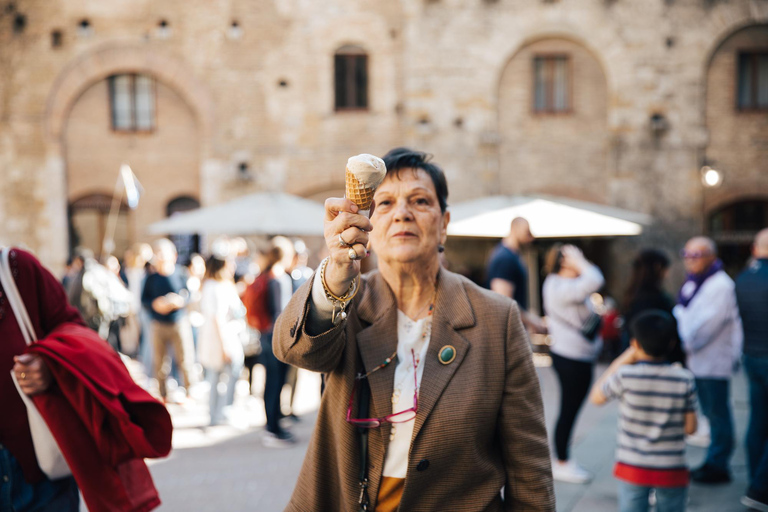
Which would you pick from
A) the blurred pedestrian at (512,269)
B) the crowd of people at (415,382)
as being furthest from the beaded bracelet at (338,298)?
the blurred pedestrian at (512,269)

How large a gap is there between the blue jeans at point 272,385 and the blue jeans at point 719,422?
13.3 ft

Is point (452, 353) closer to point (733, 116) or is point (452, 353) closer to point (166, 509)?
point (166, 509)

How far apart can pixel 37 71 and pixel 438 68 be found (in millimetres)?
9705

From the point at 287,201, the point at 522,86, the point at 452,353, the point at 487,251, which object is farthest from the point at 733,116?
the point at 452,353

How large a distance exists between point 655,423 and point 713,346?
6.81ft

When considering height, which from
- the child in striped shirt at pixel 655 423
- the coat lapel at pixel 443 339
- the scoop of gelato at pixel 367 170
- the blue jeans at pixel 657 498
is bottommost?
the blue jeans at pixel 657 498

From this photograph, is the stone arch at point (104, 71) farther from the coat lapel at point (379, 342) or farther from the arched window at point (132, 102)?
the coat lapel at point (379, 342)

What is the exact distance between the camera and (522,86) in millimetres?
15453

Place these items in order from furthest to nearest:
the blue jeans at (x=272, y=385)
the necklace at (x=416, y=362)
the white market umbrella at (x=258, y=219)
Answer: the white market umbrella at (x=258, y=219)
the blue jeans at (x=272, y=385)
the necklace at (x=416, y=362)

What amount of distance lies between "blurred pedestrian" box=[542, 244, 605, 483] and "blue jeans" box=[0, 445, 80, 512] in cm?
391

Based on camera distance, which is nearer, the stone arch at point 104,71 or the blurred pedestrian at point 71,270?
the blurred pedestrian at point 71,270

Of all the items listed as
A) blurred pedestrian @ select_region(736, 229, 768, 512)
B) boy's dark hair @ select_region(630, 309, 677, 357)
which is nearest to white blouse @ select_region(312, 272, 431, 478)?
boy's dark hair @ select_region(630, 309, 677, 357)

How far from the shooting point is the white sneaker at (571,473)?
5.38m

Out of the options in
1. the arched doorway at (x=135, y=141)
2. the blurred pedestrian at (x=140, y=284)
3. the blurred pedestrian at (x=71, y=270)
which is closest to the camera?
the blurred pedestrian at (x=71, y=270)
